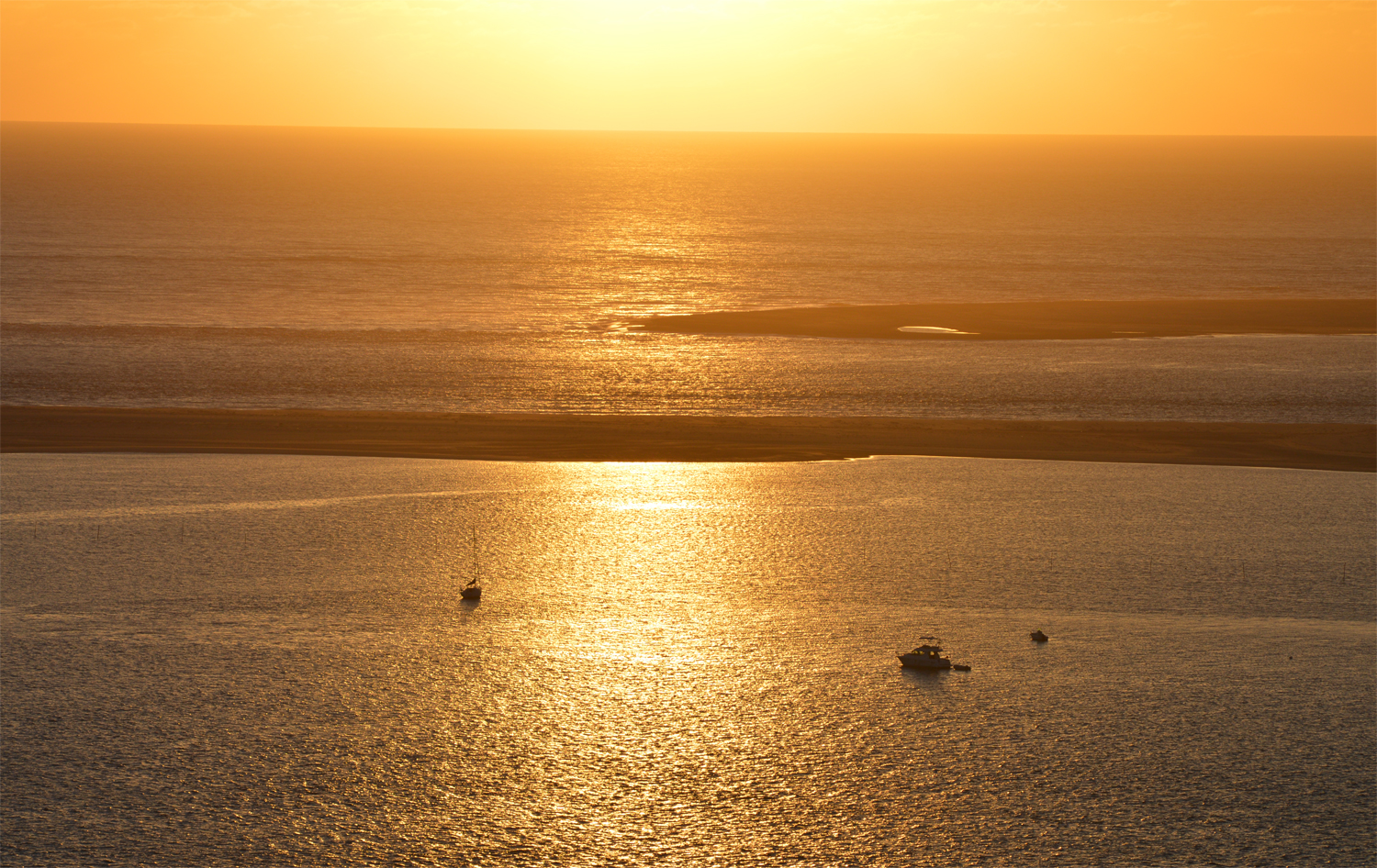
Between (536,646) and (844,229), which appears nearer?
(536,646)

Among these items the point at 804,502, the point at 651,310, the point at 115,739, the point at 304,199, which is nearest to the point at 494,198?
the point at 304,199

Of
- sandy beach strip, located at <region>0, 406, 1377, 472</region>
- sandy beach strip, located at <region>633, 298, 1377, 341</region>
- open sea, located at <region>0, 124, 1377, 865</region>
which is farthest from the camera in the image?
sandy beach strip, located at <region>633, 298, 1377, 341</region>

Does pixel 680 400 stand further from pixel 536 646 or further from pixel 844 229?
pixel 844 229

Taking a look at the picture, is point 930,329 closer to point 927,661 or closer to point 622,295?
point 622,295

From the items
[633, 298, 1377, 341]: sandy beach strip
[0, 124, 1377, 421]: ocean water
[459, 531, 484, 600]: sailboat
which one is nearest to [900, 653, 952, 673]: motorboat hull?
[459, 531, 484, 600]: sailboat

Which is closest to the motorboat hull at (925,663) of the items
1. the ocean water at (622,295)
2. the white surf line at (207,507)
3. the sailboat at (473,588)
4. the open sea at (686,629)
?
the open sea at (686,629)

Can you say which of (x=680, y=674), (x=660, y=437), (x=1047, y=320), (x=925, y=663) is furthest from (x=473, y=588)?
(x=1047, y=320)

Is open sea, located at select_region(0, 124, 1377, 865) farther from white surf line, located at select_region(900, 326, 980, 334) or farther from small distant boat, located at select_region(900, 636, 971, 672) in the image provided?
white surf line, located at select_region(900, 326, 980, 334)
